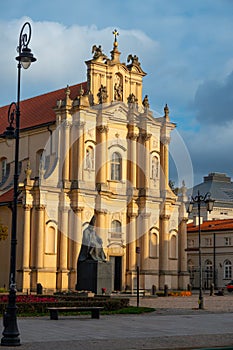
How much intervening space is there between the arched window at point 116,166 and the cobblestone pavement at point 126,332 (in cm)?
3491

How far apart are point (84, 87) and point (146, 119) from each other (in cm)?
696

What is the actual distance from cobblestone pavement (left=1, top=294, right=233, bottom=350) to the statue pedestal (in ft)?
34.1

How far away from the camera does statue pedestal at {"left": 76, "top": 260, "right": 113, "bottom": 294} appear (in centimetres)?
4262

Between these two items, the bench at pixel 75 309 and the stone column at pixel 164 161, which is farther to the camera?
the stone column at pixel 164 161

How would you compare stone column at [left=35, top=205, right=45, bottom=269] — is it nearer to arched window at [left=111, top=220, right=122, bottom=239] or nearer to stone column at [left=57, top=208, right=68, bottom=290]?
stone column at [left=57, top=208, right=68, bottom=290]

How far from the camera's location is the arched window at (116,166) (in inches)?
2628

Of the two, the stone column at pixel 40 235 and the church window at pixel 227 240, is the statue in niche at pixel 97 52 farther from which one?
the church window at pixel 227 240

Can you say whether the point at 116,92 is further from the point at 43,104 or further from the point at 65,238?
the point at 65,238

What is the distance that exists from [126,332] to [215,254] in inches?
2441

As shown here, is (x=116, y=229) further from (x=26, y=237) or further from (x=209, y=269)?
(x=209, y=269)

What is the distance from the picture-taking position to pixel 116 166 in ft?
220

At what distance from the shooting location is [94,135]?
65000 mm

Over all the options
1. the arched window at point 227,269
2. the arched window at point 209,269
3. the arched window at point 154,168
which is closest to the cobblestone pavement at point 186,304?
the arched window at point 154,168

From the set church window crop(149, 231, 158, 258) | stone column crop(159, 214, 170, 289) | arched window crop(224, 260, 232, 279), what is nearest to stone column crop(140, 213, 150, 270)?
church window crop(149, 231, 158, 258)
